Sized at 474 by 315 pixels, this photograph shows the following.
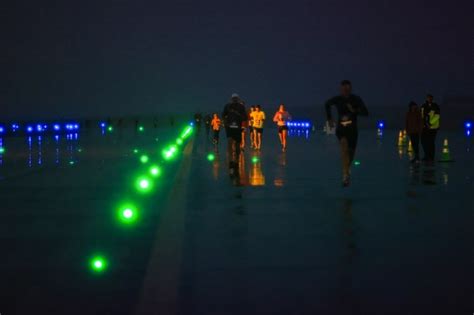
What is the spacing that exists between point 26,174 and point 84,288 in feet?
44.8

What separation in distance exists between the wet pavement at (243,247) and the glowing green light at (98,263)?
0.08m

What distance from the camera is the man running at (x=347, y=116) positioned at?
610 inches

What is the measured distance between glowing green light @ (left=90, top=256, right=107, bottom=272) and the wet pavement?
0.08 m

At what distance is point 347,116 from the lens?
15.6m

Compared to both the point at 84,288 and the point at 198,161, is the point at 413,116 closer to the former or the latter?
the point at 198,161

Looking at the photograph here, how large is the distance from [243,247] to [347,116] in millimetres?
7323

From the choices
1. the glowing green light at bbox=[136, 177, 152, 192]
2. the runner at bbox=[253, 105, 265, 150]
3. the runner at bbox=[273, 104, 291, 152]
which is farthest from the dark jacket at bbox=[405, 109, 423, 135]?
the glowing green light at bbox=[136, 177, 152, 192]

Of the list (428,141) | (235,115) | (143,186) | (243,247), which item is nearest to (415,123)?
(428,141)

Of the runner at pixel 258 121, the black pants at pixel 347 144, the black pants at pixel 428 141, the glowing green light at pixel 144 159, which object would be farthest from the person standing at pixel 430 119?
the glowing green light at pixel 144 159

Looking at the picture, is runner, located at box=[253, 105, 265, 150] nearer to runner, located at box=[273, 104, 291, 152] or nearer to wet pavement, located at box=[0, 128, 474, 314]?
runner, located at box=[273, 104, 291, 152]

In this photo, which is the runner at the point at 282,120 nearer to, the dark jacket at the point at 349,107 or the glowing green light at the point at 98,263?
the dark jacket at the point at 349,107

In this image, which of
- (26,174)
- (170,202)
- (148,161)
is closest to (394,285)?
(170,202)

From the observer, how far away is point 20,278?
23.8 ft

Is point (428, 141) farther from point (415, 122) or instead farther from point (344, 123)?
point (344, 123)
